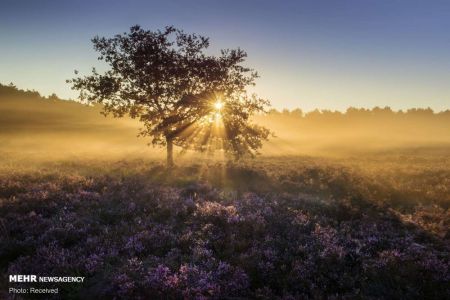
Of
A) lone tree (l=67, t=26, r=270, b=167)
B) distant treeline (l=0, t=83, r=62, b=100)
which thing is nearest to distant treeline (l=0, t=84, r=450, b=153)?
distant treeline (l=0, t=83, r=62, b=100)

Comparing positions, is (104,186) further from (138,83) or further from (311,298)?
(311,298)

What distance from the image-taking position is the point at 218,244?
406 inches

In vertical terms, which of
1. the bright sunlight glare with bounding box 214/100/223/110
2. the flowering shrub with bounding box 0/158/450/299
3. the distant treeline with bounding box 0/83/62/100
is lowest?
the flowering shrub with bounding box 0/158/450/299

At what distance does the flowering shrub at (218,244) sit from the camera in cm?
794

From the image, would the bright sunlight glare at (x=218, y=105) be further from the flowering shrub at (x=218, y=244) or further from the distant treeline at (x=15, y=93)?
the distant treeline at (x=15, y=93)

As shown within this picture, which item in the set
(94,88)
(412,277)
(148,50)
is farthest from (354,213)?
(94,88)

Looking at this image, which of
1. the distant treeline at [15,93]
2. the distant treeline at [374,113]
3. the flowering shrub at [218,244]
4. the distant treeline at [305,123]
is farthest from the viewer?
the distant treeline at [374,113]

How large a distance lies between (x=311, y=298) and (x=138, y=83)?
2153 cm

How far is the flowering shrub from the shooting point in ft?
26.0

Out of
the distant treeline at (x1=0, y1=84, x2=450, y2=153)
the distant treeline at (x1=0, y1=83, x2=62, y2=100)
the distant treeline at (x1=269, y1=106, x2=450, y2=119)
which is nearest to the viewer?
the distant treeline at (x1=0, y1=84, x2=450, y2=153)

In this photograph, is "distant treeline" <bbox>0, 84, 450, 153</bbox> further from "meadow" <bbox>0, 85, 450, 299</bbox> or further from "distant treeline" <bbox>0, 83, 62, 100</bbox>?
"meadow" <bbox>0, 85, 450, 299</bbox>

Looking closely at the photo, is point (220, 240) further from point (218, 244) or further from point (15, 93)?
point (15, 93)

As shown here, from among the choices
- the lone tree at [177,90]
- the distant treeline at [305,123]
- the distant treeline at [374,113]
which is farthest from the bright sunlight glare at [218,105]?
the distant treeline at [374,113]

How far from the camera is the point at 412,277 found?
27.3 feet
